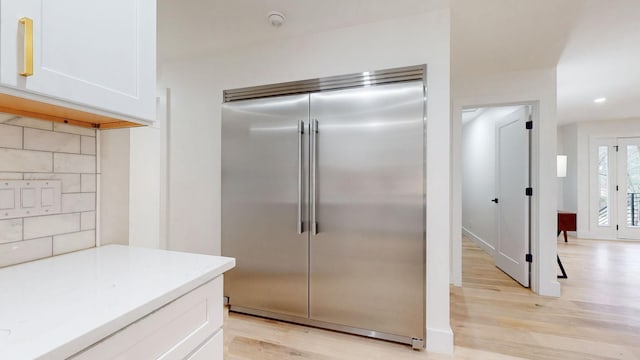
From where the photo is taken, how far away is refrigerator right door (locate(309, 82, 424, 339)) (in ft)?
6.46

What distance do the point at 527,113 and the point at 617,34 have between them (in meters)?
0.97

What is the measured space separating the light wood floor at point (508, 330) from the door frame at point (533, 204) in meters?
0.16

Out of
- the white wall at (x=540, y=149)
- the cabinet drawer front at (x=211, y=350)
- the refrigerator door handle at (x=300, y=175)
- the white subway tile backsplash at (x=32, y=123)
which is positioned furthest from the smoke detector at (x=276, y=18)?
the white wall at (x=540, y=149)

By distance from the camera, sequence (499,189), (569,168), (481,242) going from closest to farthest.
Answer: (499,189)
(481,242)
(569,168)

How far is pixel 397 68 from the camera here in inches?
80.0

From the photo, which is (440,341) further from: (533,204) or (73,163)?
(73,163)

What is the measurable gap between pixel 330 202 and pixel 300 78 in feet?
3.47

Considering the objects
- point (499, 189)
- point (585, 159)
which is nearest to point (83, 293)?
point (499, 189)

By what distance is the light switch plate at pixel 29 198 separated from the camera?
934 mm

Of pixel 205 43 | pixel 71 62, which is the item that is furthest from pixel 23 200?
pixel 205 43

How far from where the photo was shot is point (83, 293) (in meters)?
0.75

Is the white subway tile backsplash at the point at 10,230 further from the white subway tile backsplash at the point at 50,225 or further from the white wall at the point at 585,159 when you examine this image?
the white wall at the point at 585,159

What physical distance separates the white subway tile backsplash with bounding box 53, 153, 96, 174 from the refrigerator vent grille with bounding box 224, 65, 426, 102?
145 centimetres

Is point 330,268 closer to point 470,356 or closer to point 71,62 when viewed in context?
point 470,356
